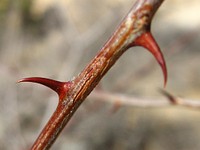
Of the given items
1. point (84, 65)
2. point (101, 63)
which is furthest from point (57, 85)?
point (84, 65)

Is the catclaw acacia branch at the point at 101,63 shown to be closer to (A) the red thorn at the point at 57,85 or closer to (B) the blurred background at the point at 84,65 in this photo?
(A) the red thorn at the point at 57,85

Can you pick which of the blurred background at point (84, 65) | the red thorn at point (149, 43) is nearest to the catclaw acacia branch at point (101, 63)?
the red thorn at point (149, 43)

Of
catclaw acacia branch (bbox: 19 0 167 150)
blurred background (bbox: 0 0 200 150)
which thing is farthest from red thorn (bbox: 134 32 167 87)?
blurred background (bbox: 0 0 200 150)

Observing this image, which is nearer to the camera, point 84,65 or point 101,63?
point 101,63

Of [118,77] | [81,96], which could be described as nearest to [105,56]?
[81,96]

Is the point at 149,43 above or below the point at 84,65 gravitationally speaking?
above

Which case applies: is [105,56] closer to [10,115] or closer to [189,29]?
[10,115]

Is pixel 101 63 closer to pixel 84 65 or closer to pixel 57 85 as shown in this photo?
pixel 57 85
